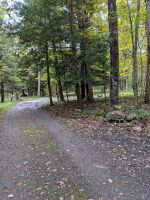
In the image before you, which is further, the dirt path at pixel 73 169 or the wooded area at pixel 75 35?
the wooded area at pixel 75 35

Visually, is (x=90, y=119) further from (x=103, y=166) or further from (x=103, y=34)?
(x=103, y=34)

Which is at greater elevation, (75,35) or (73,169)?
(75,35)

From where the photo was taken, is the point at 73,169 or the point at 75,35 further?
the point at 75,35

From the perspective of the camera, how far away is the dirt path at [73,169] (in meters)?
4.16

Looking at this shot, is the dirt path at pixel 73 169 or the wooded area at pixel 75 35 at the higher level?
the wooded area at pixel 75 35

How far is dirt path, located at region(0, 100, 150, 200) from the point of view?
13.6ft

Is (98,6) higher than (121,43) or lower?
higher

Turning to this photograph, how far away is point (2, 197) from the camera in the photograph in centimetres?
416

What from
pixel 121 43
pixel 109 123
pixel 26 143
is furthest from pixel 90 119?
pixel 121 43

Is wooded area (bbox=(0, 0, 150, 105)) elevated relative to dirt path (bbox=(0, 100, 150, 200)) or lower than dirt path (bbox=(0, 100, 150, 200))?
elevated

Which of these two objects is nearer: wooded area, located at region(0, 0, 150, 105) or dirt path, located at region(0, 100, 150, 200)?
dirt path, located at region(0, 100, 150, 200)

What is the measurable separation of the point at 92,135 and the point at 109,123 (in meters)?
1.71

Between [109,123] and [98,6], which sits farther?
[98,6]

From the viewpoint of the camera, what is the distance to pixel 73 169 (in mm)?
5168
